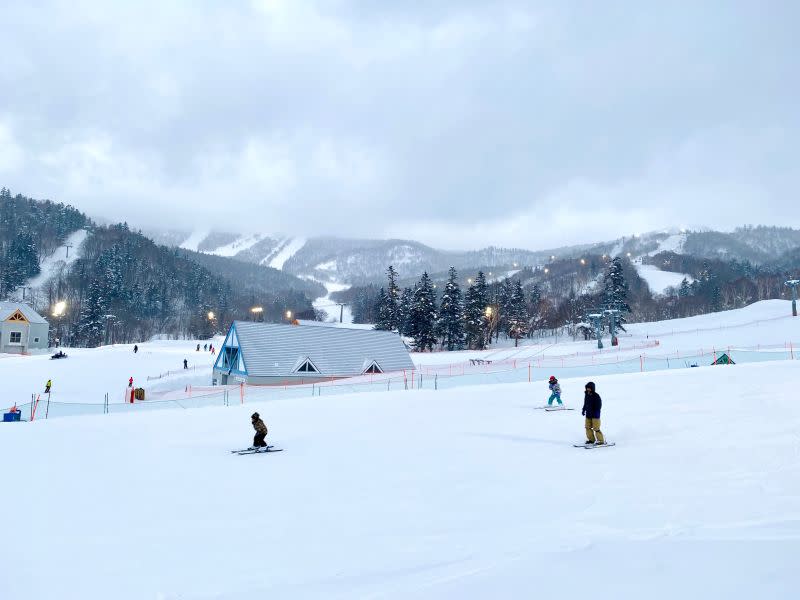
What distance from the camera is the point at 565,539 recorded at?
5797mm

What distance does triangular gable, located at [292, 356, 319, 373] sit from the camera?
3678 cm

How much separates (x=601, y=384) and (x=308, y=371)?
22.4m

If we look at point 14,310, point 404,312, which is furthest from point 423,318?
point 14,310

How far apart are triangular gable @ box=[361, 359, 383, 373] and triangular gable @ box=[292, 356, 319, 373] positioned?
454 centimetres

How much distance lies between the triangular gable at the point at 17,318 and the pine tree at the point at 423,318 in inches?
2515

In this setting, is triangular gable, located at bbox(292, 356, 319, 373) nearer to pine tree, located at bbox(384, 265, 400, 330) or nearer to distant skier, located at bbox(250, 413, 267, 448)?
distant skier, located at bbox(250, 413, 267, 448)

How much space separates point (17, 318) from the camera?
76125 mm

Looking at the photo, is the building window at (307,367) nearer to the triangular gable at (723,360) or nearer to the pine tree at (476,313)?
the triangular gable at (723,360)

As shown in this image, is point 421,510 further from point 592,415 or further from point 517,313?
point 517,313

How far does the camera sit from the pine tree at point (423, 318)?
77.1 m

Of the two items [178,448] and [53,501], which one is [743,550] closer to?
[53,501]

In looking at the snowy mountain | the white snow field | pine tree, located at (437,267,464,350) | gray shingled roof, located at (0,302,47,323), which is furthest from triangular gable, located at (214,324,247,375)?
gray shingled roof, located at (0,302,47,323)

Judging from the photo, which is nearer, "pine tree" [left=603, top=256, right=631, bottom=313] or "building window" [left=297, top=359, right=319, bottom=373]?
"building window" [left=297, top=359, right=319, bottom=373]

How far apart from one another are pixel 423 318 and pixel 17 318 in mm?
66693
